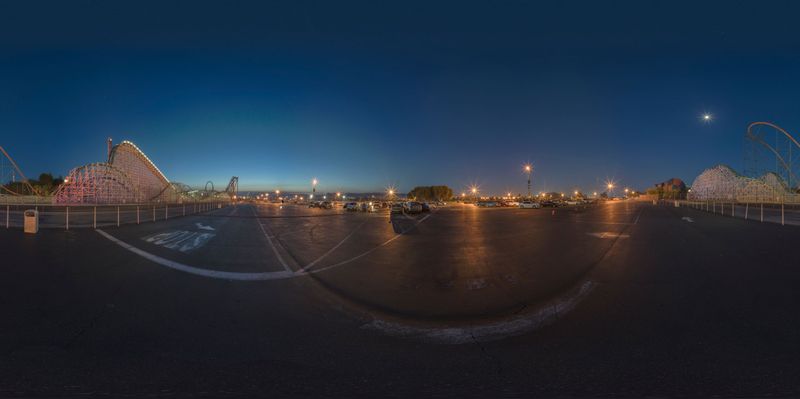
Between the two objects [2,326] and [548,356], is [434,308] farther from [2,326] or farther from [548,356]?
[2,326]

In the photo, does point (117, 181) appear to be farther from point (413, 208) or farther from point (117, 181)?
point (413, 208)

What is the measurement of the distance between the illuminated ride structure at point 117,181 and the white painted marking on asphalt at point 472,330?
262ft

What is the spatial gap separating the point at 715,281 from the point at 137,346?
10153 mm

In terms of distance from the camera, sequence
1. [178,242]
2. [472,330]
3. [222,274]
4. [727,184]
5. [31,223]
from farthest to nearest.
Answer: [727,184] → [31,223] → [178,242] → [222,274] → [472,330]

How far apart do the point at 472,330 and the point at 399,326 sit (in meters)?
0.99

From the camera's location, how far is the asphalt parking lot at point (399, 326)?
369 cm

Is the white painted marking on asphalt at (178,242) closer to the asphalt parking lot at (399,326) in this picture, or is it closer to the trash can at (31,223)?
the asphalt parking lot at (399,326)

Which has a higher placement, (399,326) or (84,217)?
(84,217)

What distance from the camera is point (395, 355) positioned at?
421 cm


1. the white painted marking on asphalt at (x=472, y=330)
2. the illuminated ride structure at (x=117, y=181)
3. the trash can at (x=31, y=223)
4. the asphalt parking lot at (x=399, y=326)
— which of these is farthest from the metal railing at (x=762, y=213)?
the illuminated ride structure at (x=117, y=181)

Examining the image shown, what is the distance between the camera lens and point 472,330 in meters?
5.03

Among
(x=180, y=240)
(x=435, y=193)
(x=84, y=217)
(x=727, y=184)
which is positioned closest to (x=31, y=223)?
(x=180, y=240)

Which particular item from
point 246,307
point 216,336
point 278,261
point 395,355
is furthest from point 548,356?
point 278,261

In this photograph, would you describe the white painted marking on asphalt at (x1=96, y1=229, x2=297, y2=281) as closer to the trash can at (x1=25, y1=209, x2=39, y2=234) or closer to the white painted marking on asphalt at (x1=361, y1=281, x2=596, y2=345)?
the white painted marking on asphalt at (x1=361, y1=281, x2=596, y2=345)
